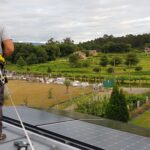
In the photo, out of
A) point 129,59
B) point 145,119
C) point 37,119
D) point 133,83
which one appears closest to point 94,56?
point 129,59

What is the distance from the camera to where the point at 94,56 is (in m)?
77.3

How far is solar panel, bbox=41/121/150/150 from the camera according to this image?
5060 millimetres

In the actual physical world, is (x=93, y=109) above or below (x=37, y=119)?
below

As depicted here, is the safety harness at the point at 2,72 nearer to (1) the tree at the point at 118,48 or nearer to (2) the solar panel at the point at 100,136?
(2) the solar panel at the point at 100,136

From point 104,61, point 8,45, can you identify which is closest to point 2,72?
point 8,45

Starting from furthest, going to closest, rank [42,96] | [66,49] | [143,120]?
[66,49] < [42,96] < [143,120]

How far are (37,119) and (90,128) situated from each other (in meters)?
1.17

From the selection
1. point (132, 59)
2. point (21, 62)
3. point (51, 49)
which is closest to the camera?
point (132, 59)

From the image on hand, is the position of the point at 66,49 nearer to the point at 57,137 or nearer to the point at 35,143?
the point at 57,137

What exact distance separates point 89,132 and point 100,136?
14.7 inches

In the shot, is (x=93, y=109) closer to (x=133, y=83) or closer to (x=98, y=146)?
(x=98, y=146)

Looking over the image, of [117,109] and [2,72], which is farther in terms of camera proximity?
[117,109]

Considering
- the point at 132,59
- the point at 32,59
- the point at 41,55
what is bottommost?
the point at 132,59

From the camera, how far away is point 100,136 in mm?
5562
